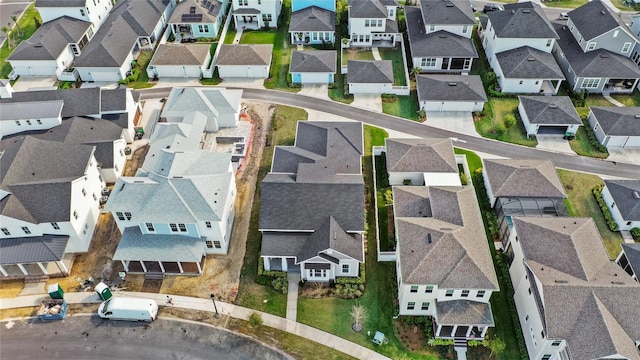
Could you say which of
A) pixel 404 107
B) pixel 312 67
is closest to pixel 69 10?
pixel 312 67

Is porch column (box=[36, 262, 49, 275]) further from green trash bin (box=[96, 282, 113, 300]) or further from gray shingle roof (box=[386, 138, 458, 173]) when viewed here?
gray shingle roof (box=[386, 138, 458, 173])

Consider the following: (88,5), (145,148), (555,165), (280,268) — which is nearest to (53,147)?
(145,148)

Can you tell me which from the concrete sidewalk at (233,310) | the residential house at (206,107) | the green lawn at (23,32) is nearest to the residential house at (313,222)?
the concrete sidewalk at (233,310)

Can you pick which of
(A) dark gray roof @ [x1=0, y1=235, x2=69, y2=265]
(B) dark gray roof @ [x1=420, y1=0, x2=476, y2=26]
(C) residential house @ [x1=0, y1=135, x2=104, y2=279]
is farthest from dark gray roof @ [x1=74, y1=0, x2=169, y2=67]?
(B) dark gray roof @ [x1=420, y1=0, x2=476, y2=26]

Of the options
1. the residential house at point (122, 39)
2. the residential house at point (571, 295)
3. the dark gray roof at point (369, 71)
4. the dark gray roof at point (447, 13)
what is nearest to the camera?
the residential house at point (571, 295)

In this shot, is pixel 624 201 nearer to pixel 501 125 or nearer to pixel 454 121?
pixel 501 125

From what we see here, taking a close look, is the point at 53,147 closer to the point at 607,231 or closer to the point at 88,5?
the point at 88,5

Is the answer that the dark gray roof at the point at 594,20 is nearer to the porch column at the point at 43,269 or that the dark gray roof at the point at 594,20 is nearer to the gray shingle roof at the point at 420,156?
the gray shingle roof at the point at 420,156
